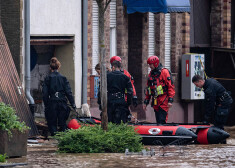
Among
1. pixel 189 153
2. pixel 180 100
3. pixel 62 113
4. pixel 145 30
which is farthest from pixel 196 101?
pixel 189 153

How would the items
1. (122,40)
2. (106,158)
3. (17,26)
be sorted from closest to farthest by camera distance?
(106,158) < (17,26) < (122,40)

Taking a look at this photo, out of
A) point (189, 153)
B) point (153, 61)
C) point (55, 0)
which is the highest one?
point (55, 0)

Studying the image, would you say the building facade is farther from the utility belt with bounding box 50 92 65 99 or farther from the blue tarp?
the utility belt with bounding box 50 92 65 99

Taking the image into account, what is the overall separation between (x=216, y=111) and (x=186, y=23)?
781 centimetres

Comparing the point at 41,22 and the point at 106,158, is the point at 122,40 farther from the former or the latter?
the point at 106,158

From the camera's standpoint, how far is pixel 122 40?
21688 mm

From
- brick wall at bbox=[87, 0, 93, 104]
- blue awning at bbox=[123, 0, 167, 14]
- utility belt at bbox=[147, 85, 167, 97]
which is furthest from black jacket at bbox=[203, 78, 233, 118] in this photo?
blue awning at bbox=[123, 0, 167, 14]

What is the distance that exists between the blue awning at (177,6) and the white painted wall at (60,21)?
104 inches

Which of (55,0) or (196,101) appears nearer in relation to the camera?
(55,0)

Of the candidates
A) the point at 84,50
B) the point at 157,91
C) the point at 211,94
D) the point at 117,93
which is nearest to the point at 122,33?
the point at 84,50

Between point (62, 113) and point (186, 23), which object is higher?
point (186, 23)

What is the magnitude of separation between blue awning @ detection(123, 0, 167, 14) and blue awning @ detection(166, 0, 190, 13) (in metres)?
0.22

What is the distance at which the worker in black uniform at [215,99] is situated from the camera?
1675 centimetres

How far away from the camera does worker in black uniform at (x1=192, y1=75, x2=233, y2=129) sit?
16.8 metres
